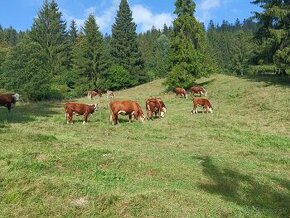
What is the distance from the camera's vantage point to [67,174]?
12531mm

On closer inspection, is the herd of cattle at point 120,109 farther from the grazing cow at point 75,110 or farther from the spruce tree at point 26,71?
the spruce tree at point 26,71

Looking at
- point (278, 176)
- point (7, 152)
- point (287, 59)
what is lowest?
point (278, 176)

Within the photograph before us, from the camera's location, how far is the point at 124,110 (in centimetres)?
2623

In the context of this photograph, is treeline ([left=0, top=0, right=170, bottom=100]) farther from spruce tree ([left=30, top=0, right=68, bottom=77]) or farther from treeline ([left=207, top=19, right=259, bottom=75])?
treeline ([left=207, top=19, right=259, bottom=75])

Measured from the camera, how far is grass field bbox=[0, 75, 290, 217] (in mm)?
10516

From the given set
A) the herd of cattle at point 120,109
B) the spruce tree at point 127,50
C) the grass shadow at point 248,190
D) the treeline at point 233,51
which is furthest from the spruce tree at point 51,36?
the grass shadow at point 248,190

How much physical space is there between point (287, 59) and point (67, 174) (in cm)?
3226

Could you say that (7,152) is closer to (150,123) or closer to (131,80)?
(150,123)

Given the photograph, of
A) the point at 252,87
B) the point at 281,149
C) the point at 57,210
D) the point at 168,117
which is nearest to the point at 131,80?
the point at 252,87

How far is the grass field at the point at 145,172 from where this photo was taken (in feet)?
34.5

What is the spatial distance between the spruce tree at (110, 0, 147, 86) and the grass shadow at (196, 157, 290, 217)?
54.2 metres

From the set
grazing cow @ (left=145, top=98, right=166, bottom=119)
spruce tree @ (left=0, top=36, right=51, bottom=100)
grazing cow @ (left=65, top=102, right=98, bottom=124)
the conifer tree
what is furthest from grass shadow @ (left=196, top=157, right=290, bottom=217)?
the conifer tree

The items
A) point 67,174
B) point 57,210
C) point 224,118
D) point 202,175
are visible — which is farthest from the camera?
point 224,118

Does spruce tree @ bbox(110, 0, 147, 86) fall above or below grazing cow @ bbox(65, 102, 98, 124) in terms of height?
above
